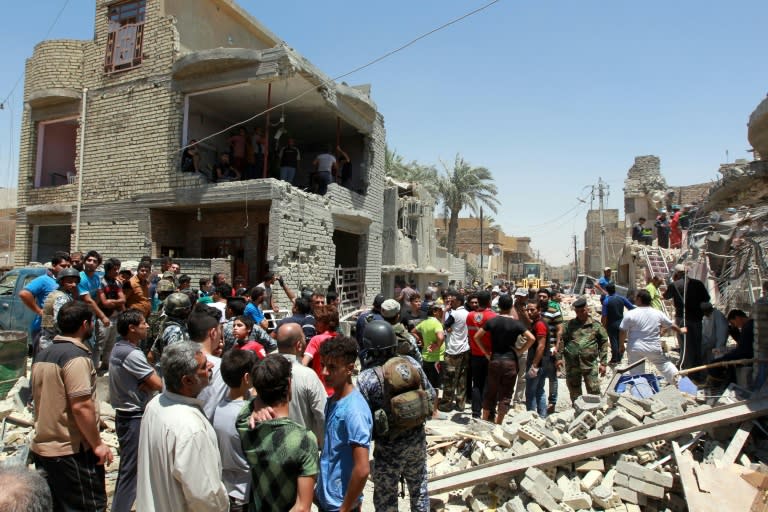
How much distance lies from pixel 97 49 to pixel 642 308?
51.4 ft

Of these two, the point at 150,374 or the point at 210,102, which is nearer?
the point at 150,374

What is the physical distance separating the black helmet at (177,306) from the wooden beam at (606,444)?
2.76 metres

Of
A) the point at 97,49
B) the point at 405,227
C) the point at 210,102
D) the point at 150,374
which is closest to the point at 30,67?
the point at 97,49

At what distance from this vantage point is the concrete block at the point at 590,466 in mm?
4352

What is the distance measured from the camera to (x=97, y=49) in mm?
14211

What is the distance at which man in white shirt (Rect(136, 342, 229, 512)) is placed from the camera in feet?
7.30

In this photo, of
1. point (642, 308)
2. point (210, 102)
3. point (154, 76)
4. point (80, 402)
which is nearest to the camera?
point (80, 402)

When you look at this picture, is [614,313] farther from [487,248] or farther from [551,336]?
[487,248]

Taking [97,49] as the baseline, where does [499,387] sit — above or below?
below

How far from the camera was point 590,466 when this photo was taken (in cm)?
437

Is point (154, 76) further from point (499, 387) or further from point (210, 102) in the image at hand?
point (499, 387)

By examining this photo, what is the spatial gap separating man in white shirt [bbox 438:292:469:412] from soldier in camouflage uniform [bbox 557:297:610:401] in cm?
144

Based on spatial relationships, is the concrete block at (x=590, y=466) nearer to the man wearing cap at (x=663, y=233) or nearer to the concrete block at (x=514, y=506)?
the concrete block at (x=514, y=506)

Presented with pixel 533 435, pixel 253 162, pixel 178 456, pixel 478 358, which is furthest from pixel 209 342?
pixel 253 162
